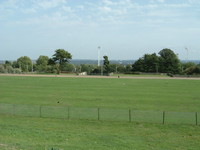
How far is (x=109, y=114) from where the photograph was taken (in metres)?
31.1

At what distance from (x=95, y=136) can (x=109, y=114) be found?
9146 millimetres

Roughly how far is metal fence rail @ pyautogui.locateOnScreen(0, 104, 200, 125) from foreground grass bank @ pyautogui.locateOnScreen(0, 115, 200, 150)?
1547 mm

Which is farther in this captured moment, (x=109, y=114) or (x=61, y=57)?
(x=61, y=57)

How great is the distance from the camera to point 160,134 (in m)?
24.2

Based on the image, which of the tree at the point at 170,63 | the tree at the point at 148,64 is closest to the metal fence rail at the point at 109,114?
the tree at the point at 148,64

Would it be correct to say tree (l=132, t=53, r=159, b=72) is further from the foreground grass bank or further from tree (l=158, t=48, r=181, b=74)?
the foreground grass bank

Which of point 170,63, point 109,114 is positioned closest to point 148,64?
point 170,63

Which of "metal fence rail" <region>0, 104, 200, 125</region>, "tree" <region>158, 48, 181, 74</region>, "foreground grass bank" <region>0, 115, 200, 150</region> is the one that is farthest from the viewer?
"tree" <region>158, 48, 181, 74</region>

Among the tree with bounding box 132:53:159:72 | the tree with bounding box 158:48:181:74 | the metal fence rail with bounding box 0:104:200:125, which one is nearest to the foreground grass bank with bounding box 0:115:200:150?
the metal fence rail with bounding box 0:104:200:125

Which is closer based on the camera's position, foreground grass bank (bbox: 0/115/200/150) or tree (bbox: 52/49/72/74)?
foreground grass bank (bbox: 0/115/200/150)

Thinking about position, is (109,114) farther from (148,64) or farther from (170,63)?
(170,63)

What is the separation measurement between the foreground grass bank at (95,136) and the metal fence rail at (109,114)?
1.55m

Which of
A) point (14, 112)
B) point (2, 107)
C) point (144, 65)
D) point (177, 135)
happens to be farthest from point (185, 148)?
point (144, 65)

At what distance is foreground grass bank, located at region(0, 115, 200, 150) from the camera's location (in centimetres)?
1883
